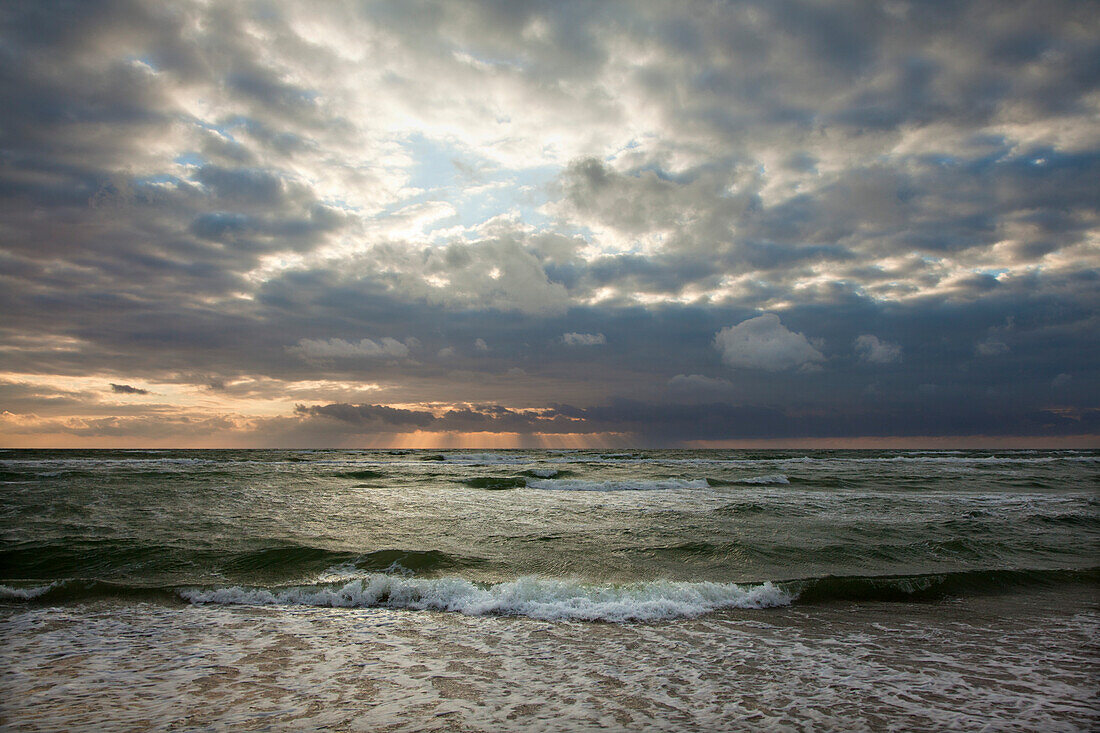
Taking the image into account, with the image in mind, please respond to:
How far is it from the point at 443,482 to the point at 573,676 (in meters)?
27.2

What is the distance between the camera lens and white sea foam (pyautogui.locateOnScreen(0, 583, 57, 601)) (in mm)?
9836

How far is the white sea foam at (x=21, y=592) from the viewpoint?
387 inches

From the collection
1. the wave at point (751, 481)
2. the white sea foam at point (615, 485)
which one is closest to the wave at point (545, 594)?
the white sea foam at point (615, 485)

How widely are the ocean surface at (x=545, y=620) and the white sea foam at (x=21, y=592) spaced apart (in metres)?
0.03

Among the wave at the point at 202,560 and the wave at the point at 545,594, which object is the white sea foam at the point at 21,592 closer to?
the wave at the point at 545,594

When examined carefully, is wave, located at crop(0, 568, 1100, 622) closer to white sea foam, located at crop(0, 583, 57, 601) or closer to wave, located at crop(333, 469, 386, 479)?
white sea foam, located at crop(0, 583, 57, 601)

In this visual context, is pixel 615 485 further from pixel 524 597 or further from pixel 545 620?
pixel 545 620

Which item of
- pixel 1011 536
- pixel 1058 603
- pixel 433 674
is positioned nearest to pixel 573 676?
pixel 433 674

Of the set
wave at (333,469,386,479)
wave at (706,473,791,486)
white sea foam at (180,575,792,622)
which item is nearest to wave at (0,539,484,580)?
white sea foam at (180,575,792,622)

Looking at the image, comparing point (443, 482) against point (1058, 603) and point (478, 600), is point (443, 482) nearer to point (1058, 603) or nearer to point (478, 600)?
point (478, 600)

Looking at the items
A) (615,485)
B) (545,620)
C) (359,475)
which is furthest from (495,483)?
(545,620)

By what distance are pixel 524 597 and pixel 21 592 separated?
372 inches

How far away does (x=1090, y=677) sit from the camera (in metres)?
6.49

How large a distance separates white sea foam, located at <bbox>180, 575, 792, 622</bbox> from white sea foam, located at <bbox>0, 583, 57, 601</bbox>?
2615 mm
